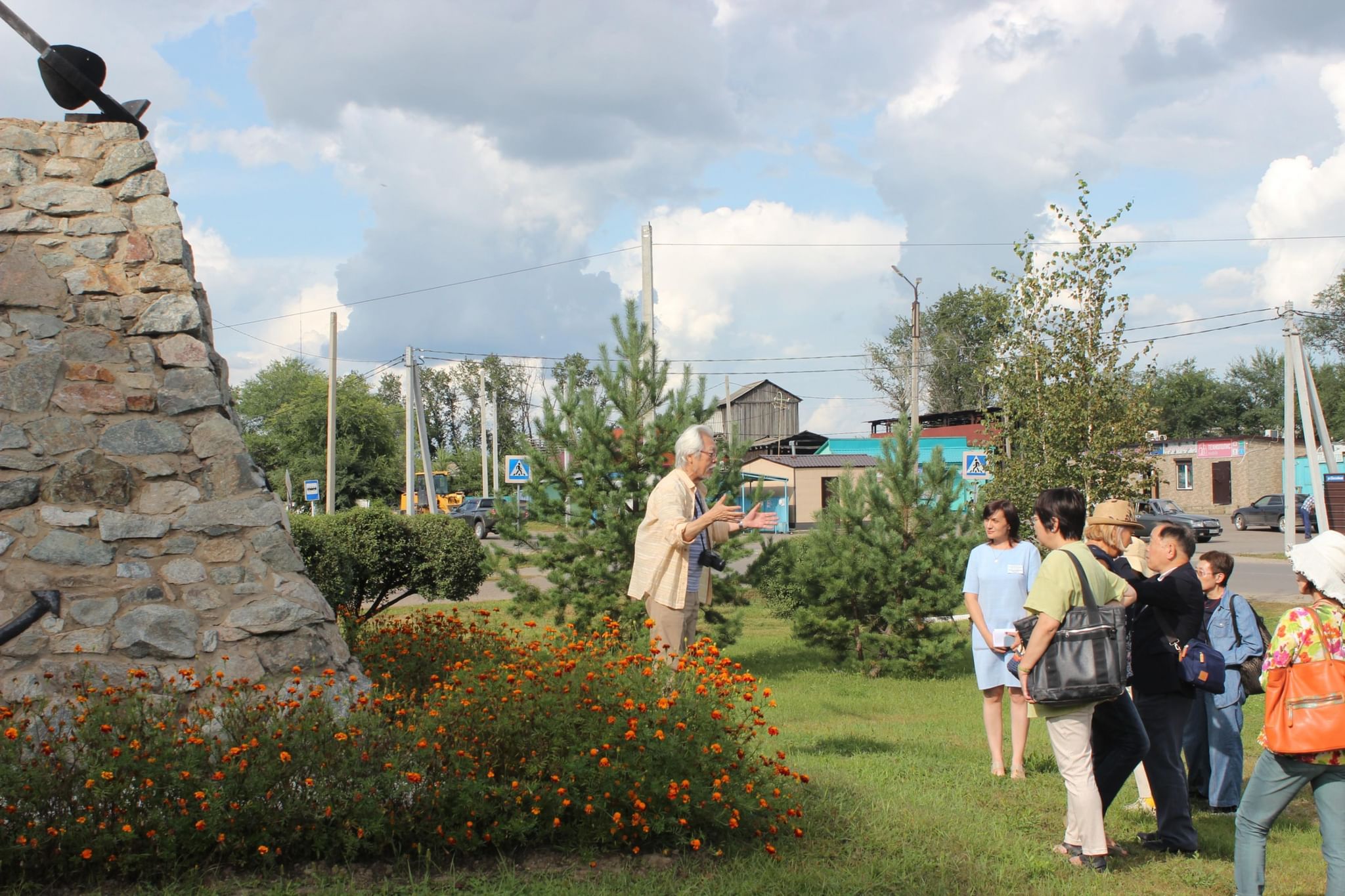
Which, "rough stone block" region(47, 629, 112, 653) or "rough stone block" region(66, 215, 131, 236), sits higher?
"rough stone block" region(66, 215, 131, 236)

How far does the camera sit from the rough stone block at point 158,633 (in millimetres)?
5508

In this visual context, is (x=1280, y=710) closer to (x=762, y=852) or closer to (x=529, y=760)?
(x=762, y=852)

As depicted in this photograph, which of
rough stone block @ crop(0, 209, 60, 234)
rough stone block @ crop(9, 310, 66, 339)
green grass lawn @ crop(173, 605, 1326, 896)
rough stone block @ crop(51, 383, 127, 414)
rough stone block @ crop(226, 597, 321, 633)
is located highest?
rough stone block @ crop(0, 209, 60, 234)

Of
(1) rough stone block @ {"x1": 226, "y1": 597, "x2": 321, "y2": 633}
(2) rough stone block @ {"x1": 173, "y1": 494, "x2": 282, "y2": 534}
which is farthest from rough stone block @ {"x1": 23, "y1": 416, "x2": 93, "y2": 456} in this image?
(1) rough stone block @ {"x1": 226, "y1": 597, "x2": 321, "y2": 633}

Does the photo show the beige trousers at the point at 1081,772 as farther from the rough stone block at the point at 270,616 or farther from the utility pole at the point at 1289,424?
the utility pole at the point at 1289,424

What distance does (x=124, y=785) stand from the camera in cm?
402

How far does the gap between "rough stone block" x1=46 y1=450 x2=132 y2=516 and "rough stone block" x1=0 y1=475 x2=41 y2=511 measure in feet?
0.22

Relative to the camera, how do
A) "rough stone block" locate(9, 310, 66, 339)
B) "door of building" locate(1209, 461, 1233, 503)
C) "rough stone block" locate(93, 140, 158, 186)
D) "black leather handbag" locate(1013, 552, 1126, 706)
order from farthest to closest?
"door of building" locate(1209, 461, 1233, 503)
"rough stone block" locate(93, 140, 158, 186)
"rough stone block" locate(9, 310, 66, 339)
"black leather handbag" locate(1013, 552, 1126, 706)

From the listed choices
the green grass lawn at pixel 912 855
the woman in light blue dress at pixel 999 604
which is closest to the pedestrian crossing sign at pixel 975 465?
the green grass lawn at pixel 912 855

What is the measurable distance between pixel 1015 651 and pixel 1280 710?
1750 millimetres

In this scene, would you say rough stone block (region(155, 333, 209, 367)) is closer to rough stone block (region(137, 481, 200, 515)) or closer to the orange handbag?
rough stone block (region(137, 481, 200, 515))

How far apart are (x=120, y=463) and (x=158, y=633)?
98 cm

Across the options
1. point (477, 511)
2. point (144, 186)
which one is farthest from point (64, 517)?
point (477, 511)

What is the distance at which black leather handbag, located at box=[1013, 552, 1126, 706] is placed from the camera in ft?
14.8
